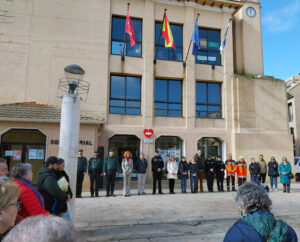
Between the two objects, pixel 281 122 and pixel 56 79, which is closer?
pixel 56 79

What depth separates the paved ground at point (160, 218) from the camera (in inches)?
208

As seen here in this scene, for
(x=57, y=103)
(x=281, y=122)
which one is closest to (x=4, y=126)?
(x=57, y=103)

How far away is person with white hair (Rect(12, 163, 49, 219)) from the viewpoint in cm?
288

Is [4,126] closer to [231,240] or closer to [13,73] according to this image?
[13,73]

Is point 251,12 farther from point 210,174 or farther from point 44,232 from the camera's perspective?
point 44,232

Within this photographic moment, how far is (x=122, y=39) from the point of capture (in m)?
16.4

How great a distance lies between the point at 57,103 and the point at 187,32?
994 centimetres

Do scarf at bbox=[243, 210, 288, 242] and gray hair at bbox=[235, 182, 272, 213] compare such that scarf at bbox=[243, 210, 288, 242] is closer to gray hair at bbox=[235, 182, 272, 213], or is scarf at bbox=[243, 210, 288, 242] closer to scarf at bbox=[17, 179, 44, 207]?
gray hair at bbox=[235, 182, 272, 213]

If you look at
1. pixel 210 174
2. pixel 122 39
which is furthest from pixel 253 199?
pixel 122 39

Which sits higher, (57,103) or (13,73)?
(13,73)

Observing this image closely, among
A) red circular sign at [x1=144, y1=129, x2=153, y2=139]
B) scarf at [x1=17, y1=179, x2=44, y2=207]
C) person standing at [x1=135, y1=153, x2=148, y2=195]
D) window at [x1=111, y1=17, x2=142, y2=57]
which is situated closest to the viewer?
scarf at [x1=17, y1=179, x2=44, y2=207]

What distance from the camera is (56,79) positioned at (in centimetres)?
1478

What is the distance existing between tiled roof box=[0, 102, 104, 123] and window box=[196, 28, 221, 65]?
9.20 m

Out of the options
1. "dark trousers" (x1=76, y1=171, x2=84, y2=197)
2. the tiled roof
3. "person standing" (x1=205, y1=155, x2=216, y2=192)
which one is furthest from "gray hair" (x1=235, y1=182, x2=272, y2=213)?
the tiled roof
